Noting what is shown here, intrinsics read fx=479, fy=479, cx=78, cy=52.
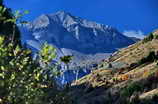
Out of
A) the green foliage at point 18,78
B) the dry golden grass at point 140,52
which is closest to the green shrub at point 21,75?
the green foliage at point 18,78

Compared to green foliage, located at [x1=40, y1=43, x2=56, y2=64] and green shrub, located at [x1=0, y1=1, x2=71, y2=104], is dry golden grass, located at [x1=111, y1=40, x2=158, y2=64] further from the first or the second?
green foliage, located at [x1=40, y1=43, x2=56, y2=64]

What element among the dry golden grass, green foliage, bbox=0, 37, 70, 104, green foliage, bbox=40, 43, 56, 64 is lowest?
green foliage, bbox=0, 37, 70, 104

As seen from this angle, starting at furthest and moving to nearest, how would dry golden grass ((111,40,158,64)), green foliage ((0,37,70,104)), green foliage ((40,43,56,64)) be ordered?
dry golden grass ((111,40,158,64)) < green foliage ((40,43,56,64)) < green foliage ((0,37,70,104))

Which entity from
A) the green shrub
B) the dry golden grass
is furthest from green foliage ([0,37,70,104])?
the dry golden grass

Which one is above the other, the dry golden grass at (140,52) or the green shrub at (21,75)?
the dry golden grass at (140,52)

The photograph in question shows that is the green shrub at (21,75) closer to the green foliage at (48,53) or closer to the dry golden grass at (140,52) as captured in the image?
the green foliage at (48,53)

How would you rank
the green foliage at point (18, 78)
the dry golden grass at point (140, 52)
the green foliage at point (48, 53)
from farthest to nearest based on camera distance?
1. the dry golden grass at point (140, 52)
2. the green foliage at point (48, 53)
3. the green foliage at point (18, 78)

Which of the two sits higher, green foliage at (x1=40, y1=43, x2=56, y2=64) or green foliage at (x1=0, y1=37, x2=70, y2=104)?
green foliage at (x1=40, y1=43, x2=56, y2=64)

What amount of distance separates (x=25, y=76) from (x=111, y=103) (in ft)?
158

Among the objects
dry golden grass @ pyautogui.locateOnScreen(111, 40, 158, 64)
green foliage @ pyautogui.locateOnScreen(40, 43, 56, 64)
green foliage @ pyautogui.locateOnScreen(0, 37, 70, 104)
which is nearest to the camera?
green foliage @ pyautogui.locateOnScreen(0, 37, 70, 104)

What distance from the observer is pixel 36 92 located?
16734 millimetres

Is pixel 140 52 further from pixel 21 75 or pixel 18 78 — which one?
pixel 18 78

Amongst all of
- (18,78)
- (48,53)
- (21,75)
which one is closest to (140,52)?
(48,53)

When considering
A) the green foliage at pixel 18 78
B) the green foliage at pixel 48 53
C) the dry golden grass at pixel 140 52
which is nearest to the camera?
the green foliage at pixel 18 78
